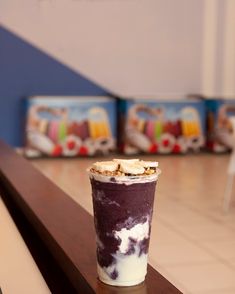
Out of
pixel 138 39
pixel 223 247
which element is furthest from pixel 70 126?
pixel 223 247

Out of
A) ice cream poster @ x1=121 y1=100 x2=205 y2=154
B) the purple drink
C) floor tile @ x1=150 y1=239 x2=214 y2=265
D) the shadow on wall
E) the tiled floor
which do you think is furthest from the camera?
ice cream poster @ x1=121 y1=100 x2=205 y2=154

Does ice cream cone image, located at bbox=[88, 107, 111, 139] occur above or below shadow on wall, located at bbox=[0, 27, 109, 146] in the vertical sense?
below

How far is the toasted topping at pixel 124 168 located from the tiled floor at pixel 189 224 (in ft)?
4.84

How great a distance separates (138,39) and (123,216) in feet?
22.3

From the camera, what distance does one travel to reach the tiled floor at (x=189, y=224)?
2840 mm

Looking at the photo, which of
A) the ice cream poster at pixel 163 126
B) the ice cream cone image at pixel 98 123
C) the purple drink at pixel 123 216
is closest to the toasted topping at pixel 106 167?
the purple drink at pixel 123 216

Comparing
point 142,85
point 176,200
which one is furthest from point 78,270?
point 142,85

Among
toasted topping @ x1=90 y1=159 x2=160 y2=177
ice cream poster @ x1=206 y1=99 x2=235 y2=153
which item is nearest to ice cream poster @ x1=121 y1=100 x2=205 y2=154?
ice cream poster @ x1=206 y1=99 x2=235 y2=153

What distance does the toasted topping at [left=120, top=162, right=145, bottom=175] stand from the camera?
4.05 ft

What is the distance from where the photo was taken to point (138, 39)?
307 inches

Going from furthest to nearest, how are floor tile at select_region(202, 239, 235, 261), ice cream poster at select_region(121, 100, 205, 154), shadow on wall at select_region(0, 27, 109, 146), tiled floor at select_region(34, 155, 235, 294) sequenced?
ice cream poster at select_region(121, 100, 205, 154) → shadow on wall at select_region(0, 27, 109, 146) → floor tile at select_region(202, 239, 235, 261) → tiled floor at select_region(34, 155, 235, 294)

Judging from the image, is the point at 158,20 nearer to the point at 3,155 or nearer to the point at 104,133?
the point at 104,133

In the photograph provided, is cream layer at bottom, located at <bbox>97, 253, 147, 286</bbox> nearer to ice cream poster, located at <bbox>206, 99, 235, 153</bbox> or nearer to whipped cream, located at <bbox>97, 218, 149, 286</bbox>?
whipped cream, located at <bbox>97, 218, 149, 286</bbox>

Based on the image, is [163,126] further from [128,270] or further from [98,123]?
[128,270]
